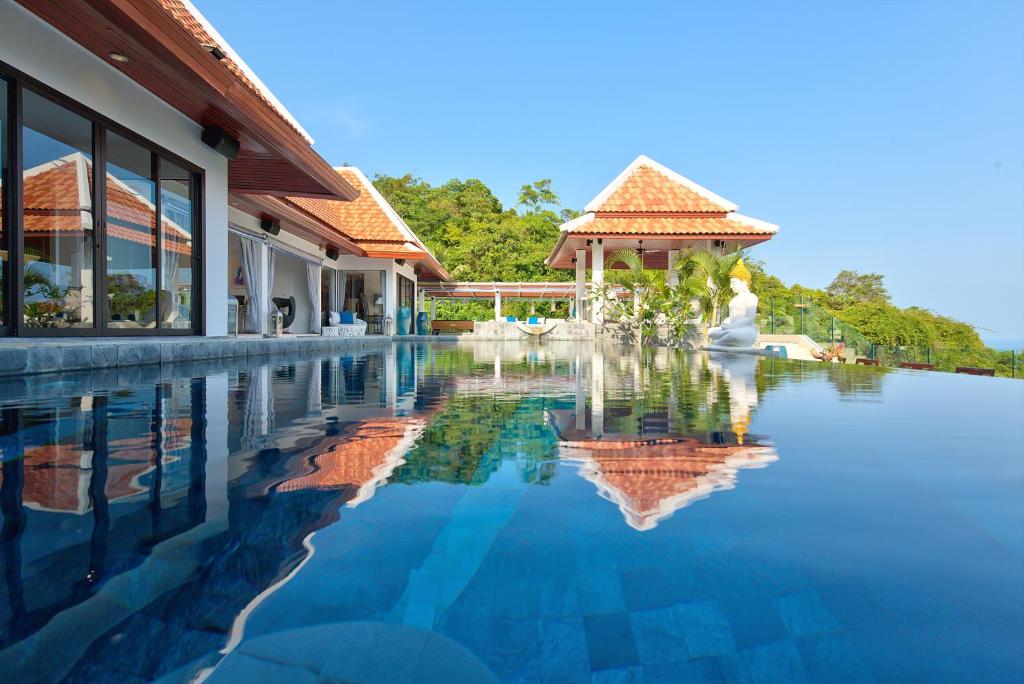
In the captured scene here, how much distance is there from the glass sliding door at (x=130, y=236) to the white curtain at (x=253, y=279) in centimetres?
522

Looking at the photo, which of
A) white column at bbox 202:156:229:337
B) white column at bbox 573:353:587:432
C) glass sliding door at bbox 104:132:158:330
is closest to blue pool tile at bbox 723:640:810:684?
white column at bbox 573:353:587:432

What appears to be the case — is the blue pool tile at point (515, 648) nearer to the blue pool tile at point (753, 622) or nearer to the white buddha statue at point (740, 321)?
the blue pool tile at point (753, 622)

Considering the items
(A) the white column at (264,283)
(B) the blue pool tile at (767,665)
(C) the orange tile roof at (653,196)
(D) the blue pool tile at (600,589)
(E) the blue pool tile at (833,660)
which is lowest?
(B) the blue pool tile at (767,665)

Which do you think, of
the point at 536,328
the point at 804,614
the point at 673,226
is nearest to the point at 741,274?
the point at 673,226

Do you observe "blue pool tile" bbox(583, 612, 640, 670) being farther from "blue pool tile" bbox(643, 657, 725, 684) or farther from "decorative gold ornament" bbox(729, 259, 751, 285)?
"decorative gold ornament" bbox(729, 259, 751, 285)

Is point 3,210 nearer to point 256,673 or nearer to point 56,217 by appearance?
point 56,217

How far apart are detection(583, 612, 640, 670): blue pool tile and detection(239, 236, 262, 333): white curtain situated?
478 inches

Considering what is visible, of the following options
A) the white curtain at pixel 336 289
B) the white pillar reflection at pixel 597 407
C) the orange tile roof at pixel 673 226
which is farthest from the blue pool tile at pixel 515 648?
the white curtain at pixel 336 289

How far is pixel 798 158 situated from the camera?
37.3m

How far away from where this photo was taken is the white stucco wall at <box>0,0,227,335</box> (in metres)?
4.44

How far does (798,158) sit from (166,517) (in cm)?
4279

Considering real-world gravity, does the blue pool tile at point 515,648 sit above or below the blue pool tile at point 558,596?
below

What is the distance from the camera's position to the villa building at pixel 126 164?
444 centimetres

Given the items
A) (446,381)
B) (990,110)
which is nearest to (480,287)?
(446,381)
